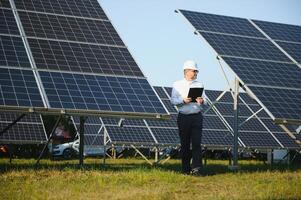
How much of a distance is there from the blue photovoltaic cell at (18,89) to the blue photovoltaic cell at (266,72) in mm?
5418

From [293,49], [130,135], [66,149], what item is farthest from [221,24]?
[66,149]

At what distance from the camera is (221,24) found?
56.4ft

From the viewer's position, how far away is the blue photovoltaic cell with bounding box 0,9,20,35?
38.9 feet

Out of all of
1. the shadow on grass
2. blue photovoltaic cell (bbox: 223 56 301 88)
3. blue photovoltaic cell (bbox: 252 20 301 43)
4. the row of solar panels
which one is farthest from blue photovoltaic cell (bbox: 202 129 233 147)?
blue photovoltaic cell (bbox: 223 56 301 88)

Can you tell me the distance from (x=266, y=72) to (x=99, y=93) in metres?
5.45

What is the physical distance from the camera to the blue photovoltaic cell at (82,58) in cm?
1136

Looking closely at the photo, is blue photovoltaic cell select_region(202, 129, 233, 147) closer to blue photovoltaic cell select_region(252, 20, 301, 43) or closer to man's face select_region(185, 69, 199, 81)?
blue photovoltaic cell select_region(252, 20, 301, 43)

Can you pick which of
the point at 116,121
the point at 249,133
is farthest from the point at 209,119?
the point at 116,121

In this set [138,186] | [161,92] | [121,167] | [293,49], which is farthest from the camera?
[161,92]

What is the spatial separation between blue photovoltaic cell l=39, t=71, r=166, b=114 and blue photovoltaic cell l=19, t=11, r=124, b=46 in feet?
5.54

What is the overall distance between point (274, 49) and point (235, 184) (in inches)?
356

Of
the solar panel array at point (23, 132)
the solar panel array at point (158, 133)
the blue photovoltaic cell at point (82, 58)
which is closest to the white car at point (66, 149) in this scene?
the solar panel array at point (158, 133)

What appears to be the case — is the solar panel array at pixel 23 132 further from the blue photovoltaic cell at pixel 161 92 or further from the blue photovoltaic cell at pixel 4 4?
the blue photovoltaic cell at pixel 4 4

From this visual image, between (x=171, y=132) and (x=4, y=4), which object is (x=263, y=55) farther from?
(x=4, y=4)
